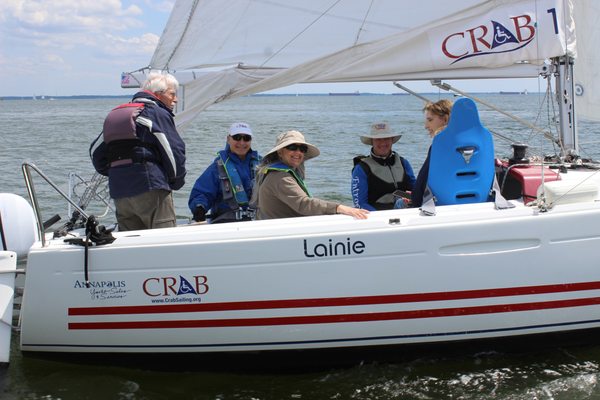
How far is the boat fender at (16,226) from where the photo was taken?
368cm

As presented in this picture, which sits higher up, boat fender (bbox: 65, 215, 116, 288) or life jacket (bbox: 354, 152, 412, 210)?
life jacket (bbox: 354, 152, 412, 210)

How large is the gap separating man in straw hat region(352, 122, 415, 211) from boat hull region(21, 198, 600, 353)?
1.15 m

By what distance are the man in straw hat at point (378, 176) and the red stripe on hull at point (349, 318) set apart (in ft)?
4.17

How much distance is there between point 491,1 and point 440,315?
2.11 meters

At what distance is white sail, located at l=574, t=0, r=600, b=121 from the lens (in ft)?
16.4

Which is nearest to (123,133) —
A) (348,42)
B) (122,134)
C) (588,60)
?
(122,134)

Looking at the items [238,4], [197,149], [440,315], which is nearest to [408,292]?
[440,315]

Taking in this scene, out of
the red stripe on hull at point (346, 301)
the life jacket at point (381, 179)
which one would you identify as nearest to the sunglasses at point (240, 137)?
the life jacket at point (381, 179)

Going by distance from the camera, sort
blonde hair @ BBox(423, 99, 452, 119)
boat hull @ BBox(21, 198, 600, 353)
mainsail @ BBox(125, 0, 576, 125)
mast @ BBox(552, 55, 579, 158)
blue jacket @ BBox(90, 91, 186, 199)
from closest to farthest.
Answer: boat hull @ BBox(21, 198, 600, 353) → blue jacket @ BBox(90, 91, 186, 199) → blonde hair @ BBox(423, 99, 452, 119) → mainsail @ BBox(125, 0, 576, 125) → mast @ BBox(552, 55, 579, 158)

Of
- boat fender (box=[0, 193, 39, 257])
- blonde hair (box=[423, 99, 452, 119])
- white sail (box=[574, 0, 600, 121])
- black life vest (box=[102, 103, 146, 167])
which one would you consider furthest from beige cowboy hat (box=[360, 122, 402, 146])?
boat fender (box=[0, 193, 39, 257])

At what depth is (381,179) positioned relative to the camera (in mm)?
4766

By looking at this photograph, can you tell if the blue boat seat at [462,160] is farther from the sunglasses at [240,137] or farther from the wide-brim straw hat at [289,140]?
the sunglasses at [240,137]

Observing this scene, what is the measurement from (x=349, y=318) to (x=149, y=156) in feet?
4.67

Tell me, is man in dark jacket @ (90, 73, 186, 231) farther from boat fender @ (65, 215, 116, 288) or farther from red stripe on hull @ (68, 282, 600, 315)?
Answer: red stripe on hull @ (68, 282, 600, 315)
